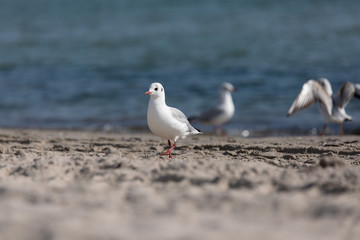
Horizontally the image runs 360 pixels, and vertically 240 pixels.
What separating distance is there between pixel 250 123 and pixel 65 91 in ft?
16.4

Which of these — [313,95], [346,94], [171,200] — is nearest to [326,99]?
[313,95]

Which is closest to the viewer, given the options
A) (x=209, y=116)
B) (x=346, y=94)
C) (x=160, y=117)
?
(x=160, y=117)

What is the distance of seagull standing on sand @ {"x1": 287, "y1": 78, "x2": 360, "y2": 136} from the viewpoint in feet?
24.3

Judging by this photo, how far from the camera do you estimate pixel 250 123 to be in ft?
29.3

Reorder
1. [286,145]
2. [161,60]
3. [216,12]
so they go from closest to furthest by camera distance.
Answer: [286,145] < [161,60] < [216,12]

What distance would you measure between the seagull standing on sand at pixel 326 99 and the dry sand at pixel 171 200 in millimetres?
2813

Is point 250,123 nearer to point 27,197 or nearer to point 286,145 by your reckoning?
point 286,145

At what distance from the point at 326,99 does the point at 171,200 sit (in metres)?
5.06

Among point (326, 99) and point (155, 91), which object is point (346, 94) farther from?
point (155, 91)

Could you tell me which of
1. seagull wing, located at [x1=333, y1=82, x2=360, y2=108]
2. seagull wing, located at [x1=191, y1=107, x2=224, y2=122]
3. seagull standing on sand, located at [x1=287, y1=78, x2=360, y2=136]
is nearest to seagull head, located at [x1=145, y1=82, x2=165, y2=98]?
seagull standing on sand, located at [x1=287, y1=78, x2=360, y2=136]

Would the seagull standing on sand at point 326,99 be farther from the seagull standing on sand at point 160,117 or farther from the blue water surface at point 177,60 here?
the seagull standing on sand at point 160,117

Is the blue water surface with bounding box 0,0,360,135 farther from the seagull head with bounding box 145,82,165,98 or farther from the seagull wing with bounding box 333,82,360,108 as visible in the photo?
the seagull head with bounding box 145,82,165,98

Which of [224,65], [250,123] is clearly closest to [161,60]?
[224,65]

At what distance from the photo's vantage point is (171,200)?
3.13 m
